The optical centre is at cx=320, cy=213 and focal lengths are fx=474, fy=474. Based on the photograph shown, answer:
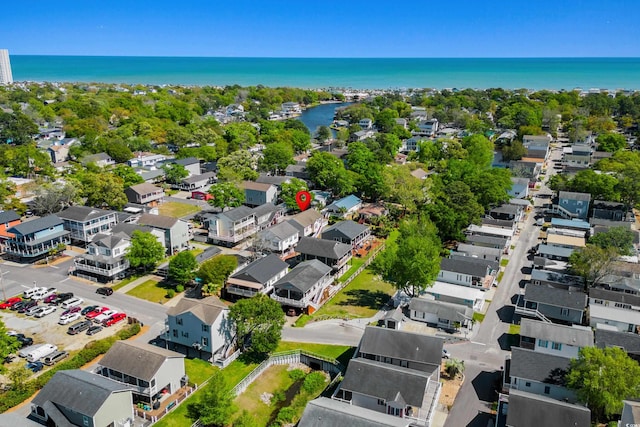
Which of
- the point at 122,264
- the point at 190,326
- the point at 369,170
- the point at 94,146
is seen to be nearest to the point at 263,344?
the point at 190,326

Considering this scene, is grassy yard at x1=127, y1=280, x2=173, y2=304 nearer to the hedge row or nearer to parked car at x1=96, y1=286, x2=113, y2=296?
parked car at x1=96, y1=286, x2=113, y2=296

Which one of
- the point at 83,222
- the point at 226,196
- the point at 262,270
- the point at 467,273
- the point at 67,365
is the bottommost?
the point at 67,365

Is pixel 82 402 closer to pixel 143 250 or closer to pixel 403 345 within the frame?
pixel 403 345

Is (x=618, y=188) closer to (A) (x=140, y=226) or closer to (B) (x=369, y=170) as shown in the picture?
(B) (x=369, y=170)

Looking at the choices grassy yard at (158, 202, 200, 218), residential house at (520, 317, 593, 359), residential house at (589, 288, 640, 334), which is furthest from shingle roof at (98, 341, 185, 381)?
grassy yard at (158, 202, 200, 218)

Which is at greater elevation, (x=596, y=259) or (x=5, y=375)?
(x=596, y=259)

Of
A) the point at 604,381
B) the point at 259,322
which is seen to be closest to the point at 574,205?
the point at 604,381
